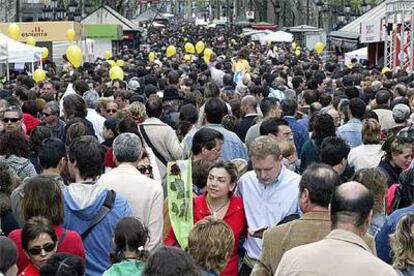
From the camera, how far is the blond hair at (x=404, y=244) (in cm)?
576

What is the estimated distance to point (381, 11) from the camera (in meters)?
36.9

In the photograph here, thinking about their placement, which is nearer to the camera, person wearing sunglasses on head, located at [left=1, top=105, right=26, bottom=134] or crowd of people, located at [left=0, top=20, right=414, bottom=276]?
crowd of people, located at [left=0, top=20, right=414, bottom=276]

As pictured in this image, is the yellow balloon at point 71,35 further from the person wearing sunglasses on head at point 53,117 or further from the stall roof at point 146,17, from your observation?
the stall roof at point 146,17

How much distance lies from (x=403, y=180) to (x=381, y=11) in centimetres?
2986

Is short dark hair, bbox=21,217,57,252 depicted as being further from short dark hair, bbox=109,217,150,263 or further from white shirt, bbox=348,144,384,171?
white shirt, bbox=348,144,384,171

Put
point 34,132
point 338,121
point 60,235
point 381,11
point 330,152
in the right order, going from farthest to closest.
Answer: point 381,11 → point 338,121 → point 34,132 → point 330,152 → point 60,235

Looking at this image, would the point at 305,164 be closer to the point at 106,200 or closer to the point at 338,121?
the point at 338,121

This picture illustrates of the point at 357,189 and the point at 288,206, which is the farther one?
the point at 288,206

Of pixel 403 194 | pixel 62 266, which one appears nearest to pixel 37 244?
pixel 62 266

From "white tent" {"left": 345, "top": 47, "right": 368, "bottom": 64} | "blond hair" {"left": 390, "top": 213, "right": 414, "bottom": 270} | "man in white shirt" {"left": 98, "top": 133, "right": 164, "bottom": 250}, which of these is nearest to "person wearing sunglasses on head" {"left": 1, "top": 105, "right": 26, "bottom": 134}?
"man in white shirt" {"left": 98, "top": 133, "right": 164, "bottom": 250}

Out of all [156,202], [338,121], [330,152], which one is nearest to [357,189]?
[156,202]

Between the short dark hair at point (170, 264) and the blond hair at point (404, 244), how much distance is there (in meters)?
1.61

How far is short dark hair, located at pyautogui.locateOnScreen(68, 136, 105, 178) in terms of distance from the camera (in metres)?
7.14

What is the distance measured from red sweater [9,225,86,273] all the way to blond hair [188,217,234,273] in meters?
0.71
